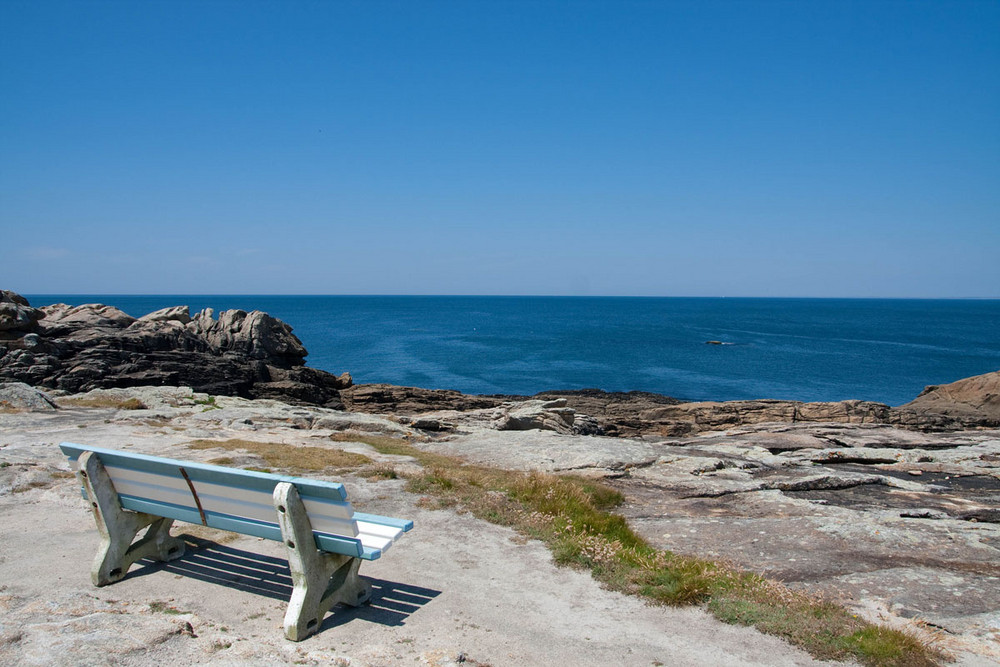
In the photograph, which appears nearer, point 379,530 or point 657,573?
point 379,530

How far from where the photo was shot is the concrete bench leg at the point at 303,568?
4996 mm

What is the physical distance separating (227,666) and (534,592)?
2.83 m

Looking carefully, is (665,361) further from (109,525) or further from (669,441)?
(109,525)

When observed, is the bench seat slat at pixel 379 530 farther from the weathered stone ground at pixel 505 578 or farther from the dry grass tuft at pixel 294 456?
the dry grass tuft at pixel 294 456

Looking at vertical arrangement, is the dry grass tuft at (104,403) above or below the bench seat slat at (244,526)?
below

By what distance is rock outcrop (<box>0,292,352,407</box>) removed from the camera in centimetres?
2619

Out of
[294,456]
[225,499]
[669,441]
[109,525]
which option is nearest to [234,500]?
[225,499]

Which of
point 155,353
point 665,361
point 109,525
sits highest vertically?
point 109,525

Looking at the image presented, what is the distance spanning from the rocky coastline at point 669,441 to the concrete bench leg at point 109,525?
401 centimetres

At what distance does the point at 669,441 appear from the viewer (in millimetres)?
23266

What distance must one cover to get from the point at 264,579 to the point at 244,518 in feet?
3.51

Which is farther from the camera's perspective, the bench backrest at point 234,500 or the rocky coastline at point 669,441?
the rocky coastline at point 669,441

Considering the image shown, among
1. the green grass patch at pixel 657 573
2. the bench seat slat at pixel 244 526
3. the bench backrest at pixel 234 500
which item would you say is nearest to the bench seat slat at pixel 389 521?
the bench backrest at pixel 234 500

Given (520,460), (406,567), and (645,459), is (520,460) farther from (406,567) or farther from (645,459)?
(406,567)
